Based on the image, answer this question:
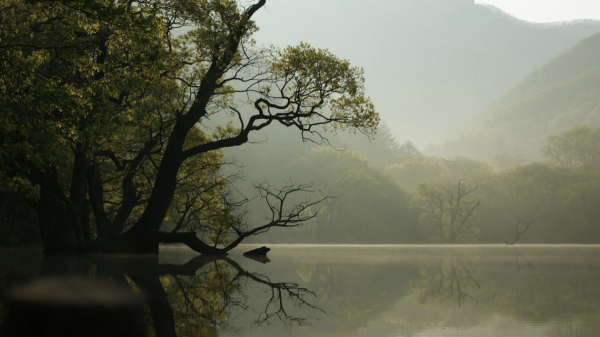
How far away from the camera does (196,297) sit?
7.01 meters

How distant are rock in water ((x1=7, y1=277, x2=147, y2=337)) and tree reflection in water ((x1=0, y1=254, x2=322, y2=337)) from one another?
211 millimetres

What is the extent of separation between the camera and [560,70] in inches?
7397

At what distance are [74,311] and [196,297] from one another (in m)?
1.67

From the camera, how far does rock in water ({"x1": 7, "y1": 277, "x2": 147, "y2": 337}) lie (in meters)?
4.77

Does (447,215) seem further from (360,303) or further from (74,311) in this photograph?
(74,311)

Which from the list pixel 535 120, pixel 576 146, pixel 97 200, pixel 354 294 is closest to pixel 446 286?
pixel 354 294

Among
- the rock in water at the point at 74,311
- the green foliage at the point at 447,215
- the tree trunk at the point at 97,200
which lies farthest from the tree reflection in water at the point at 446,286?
the green foliage at the point at 447,215

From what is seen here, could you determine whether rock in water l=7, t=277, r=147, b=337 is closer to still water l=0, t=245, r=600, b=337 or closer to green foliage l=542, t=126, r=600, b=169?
still water l=0, t=245, r=600, b=337

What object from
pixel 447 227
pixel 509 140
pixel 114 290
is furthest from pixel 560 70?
pixel 114 290

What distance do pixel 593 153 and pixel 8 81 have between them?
96.1 metres

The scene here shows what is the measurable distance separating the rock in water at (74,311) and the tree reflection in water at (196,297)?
0.69 ft

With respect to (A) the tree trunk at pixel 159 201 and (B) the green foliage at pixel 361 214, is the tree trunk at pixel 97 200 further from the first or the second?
(B) the green foliage at pixel 361 214

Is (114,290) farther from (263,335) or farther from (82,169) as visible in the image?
(82,169)

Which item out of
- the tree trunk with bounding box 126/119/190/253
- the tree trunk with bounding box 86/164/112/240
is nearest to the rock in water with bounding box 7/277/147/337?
the tree trunk with bounding box 126/119/190/253
